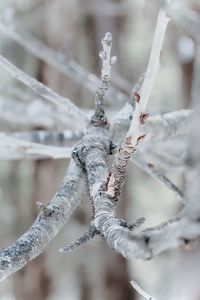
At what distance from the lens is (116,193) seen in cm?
43

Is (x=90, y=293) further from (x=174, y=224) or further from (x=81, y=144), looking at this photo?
(x=174, y=224)

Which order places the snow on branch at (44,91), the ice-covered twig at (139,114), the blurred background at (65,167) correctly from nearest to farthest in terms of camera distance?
the ice-covered twig at (139,114) < the snow on branch at (44,91) < the blurred background at (65,167)

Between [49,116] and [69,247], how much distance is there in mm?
939

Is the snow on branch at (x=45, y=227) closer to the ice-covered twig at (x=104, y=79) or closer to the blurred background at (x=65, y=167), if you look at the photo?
the ice-covered twig at (x=104, y=79)

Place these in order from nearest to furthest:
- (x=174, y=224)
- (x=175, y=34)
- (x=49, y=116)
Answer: (x=174, y=224)
(x=49, y=116)
(x=175, y=34)

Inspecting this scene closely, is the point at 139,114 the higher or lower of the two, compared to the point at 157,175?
lower

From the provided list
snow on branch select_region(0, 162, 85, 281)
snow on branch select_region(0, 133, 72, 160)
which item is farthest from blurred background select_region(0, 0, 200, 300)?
snow on branch select_region(0, 162, 85, 281)

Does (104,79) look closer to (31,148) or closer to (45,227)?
(45,227)

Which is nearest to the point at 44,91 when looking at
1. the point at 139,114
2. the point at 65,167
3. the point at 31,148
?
the point at 31,148

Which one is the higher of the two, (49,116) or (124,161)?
(49,116)

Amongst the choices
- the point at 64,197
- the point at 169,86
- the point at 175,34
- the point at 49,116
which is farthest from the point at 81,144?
the point at 169,86

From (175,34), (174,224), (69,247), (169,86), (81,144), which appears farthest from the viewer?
(169,86)

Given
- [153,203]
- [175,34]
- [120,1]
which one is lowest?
[153,203]

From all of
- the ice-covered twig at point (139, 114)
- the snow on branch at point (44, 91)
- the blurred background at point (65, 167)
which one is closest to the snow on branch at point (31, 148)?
the snow on branch at point (44, 91)
